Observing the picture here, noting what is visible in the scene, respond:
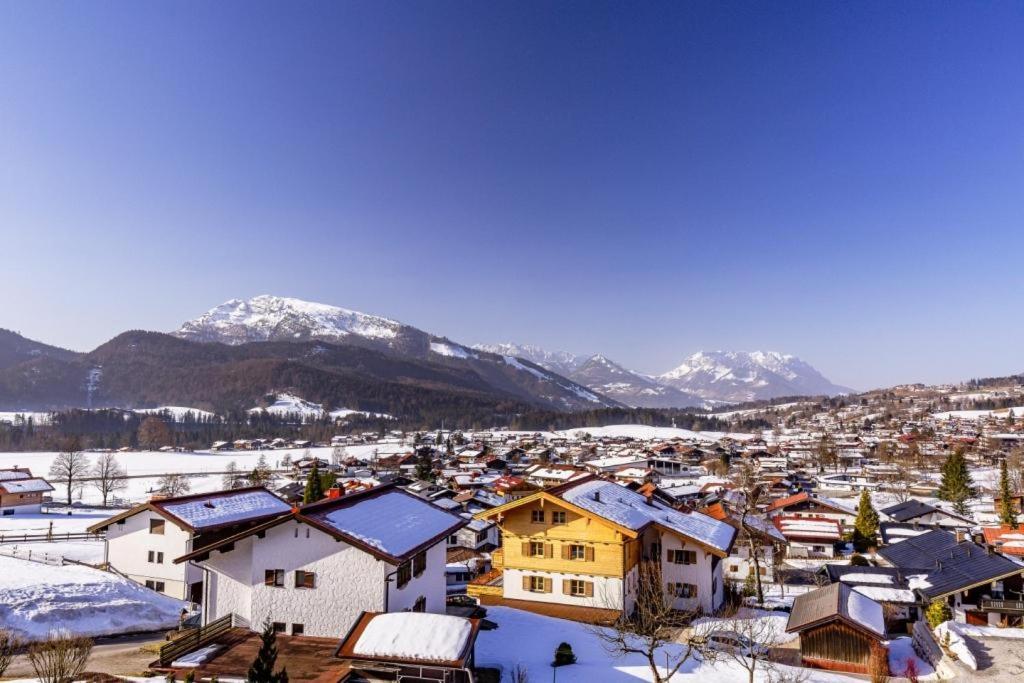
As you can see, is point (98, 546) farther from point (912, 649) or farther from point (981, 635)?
point (981, 635)

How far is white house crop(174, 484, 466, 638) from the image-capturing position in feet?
60.2

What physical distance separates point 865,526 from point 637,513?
3719 centimetres

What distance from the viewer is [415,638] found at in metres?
15.8

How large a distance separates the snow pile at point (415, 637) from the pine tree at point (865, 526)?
5131cm

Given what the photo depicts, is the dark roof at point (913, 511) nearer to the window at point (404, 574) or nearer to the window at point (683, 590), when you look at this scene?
the window at point (683, 590)

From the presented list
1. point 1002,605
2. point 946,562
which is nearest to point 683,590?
point 1002,605

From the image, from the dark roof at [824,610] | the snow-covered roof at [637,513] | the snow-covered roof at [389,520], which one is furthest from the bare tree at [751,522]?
the snow-covered roof at [389,520]

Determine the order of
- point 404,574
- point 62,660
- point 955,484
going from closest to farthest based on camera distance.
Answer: point 62,660 → point 404,574 → point 955,484

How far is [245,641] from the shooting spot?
18.1m

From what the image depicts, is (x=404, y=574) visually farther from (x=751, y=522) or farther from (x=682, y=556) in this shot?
(x=751, y=522)

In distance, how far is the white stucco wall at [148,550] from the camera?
32031 mm

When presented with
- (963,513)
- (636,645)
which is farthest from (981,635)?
(963,513)

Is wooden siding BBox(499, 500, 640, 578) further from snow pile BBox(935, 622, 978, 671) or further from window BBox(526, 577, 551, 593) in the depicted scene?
snow pile BBox(935, 622, 978, 671)

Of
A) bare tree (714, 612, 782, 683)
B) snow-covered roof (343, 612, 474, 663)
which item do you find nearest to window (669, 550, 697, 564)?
bare tree (714, 612, 782, 683)
